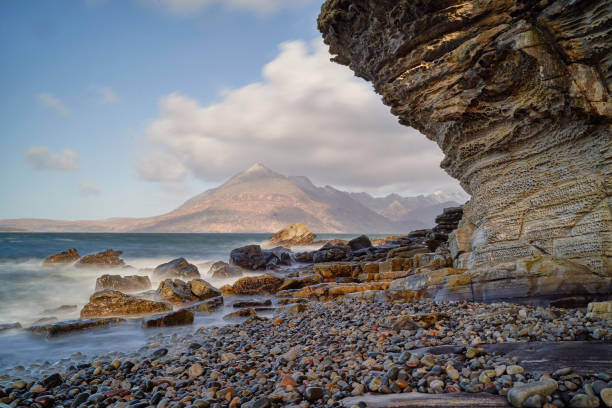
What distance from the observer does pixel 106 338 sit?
24.5 ft

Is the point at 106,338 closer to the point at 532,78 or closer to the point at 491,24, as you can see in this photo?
the point at 532,78

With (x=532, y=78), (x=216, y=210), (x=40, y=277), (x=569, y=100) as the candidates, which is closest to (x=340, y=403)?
(x=569, y=100)

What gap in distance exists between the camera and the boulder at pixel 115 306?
10062mm

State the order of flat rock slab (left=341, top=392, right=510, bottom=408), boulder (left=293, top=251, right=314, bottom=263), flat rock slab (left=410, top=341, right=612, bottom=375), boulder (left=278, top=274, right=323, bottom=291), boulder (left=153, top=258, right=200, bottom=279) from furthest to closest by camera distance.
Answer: boulder (left=293, top=251, right=314, bottom=263) → boulder (left=153, top=258, right=200, bottom=279) → boulder (left=278, top=274, right=323, bottom=291) → flat rock slab (left=410, top=341, right=612, bottom=375) → flat rock slab (left=341, top=392, right=510, bottom=408)

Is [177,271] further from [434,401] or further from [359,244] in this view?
[434,401]

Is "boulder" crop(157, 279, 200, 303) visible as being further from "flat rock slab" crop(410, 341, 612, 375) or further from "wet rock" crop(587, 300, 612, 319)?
"wet rock" crop(587, 300, 612, 319)

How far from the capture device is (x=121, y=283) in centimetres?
1540

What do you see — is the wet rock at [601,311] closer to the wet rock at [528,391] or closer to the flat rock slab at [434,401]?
the wet rock at [528,391]

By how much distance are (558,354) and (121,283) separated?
17.3 meters

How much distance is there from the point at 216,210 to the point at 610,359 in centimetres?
17643

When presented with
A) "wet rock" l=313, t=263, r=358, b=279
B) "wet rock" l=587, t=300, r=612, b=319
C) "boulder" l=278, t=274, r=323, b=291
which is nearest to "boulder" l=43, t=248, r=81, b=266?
"boulder" l=278, t=274, r=323, b=291

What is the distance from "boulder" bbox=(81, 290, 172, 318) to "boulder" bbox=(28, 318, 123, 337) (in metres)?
1.54

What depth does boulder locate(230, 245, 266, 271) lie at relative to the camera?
24219mm

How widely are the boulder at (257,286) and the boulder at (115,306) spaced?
4.06m
